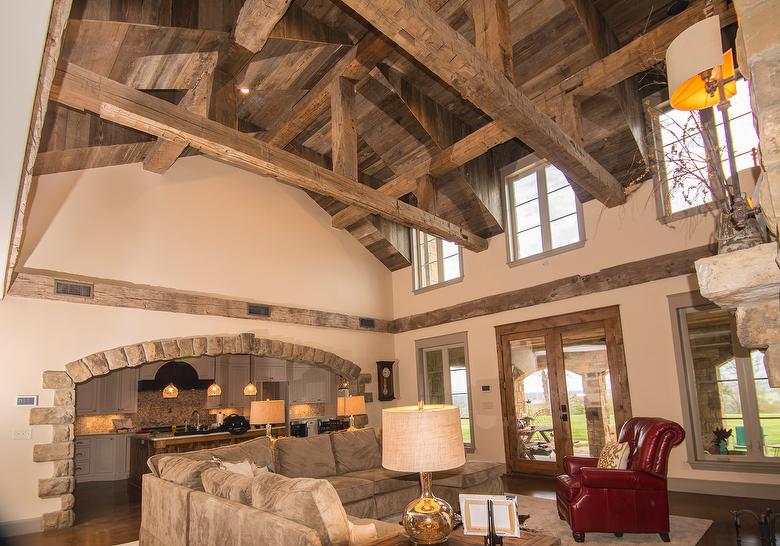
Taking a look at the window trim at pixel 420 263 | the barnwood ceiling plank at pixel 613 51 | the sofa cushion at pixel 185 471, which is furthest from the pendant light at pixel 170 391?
the barnwood ceiling plank at pixel 613 51

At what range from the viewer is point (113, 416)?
9.59 m

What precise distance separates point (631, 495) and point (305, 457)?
10.5ft

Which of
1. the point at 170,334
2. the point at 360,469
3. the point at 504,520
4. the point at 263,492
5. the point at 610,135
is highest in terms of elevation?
the point at 610,135

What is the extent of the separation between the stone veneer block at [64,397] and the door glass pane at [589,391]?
6.46 meters

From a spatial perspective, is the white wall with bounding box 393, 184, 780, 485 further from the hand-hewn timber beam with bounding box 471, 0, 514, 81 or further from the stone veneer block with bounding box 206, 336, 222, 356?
the stone veneer block with bounding box 206, 336, 222, 356

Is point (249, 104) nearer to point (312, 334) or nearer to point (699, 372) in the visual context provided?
point (312, 334)

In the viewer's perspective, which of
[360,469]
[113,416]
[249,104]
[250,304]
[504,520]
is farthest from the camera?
[113,416]

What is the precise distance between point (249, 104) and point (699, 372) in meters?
6.95

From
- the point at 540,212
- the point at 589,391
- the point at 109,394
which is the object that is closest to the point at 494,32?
the point at 540,212

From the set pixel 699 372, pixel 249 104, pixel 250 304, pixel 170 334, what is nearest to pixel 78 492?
pixel 170 334

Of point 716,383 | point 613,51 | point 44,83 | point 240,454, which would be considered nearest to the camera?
point 44,83

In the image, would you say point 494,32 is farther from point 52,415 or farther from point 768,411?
point 52,415

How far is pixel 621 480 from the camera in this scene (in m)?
4.32

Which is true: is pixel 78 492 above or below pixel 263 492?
below
